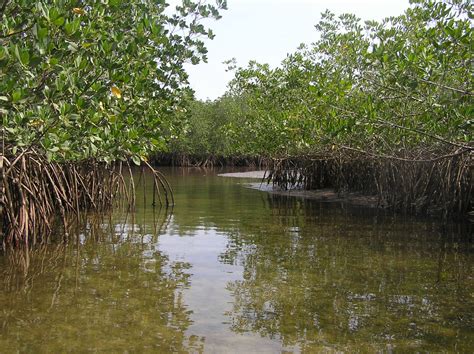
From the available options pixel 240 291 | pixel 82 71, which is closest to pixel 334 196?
pixel 240 291

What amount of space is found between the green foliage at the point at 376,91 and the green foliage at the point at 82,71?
97.7 inches

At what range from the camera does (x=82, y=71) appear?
4.79 meters

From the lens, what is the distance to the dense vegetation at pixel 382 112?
6.50 meters

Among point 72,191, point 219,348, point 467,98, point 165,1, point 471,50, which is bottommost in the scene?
point 219,348

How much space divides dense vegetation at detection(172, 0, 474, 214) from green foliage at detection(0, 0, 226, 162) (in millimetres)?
2536

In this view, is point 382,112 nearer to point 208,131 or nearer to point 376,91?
point 376,91

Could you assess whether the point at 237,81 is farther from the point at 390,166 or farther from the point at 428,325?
the point at 428,325

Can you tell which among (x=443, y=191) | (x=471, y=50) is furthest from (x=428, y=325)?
(x=443, y=191)

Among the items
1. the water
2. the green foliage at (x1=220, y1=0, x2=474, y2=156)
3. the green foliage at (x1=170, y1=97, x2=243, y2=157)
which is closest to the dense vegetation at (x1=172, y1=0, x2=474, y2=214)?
the green foliage at (x1=220, y1=0, x2=474, y2=156)

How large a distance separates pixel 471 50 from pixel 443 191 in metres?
4.79

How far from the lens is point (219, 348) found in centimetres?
348

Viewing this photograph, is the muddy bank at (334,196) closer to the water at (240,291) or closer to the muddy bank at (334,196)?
the muddy bank at (334,196)

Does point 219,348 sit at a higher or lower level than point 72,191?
lower

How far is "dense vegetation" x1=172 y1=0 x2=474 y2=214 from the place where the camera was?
650 cm
